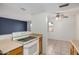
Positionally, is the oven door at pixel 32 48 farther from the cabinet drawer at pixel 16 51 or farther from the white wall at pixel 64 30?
the white wall at pixel 64 30

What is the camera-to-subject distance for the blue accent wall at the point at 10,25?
96 centimetres

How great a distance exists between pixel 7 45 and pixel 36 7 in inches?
21.4

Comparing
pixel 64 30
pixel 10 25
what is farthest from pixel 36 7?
pixel 64 30

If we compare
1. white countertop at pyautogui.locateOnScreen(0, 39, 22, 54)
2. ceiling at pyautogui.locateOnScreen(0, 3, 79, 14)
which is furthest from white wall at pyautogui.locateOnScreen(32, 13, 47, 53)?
white countertop at pyautogui.locateOnScreen(0, 39, 22, 54)

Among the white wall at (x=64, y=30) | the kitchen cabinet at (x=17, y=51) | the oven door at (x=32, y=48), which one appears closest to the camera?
the kitchen cabinet at (x=17, y=51)

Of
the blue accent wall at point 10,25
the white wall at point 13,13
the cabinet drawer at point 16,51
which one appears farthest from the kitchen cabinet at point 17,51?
the white wall at point 13,13

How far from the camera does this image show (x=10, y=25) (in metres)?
1.00

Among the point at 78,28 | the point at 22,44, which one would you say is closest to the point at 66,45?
the point at 78,28

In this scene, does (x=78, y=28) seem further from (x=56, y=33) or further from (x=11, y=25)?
(x=11, y=25)

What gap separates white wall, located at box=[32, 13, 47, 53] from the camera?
3.51 ft

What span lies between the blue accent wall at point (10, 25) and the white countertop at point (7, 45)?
0.11 meters

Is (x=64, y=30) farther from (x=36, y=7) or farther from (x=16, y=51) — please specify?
(x=16, y=51)

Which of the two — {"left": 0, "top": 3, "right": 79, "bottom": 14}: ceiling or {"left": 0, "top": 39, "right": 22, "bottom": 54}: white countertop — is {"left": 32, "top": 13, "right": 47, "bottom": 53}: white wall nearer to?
{"left": 0, "top": 3, "right": 79, "bottom": 14}: ceiling

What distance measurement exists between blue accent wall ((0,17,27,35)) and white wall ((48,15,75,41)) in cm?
39
